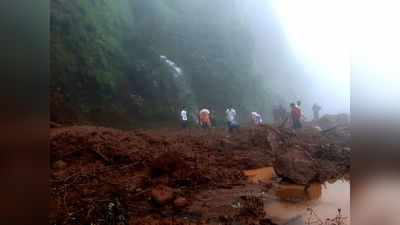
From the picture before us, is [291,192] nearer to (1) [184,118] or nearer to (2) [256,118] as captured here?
(2) [256,118]

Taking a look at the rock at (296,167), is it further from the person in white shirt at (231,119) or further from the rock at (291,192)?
the person in white shirt at (231,119)

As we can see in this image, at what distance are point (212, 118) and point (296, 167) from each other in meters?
0.63

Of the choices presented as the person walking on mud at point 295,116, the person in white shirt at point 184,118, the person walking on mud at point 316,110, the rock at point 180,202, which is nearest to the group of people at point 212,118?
the person in white shirt at point 184,118

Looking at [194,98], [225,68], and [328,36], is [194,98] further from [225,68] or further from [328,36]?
[328,36]

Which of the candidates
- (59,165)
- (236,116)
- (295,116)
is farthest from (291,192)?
(59,165)

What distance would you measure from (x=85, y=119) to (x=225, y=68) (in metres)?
0.97

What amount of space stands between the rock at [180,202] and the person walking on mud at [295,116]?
851 millimetres

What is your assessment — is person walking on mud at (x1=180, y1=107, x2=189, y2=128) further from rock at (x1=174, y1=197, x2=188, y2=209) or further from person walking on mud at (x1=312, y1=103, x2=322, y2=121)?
person walking on mud at (x1=312, y1=103, x2=322, y2=121)

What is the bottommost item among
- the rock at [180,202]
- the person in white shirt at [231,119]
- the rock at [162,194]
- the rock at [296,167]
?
the rock at [180,202]

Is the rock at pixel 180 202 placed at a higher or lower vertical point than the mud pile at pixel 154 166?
lower

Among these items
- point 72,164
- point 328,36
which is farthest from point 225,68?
point 72,164

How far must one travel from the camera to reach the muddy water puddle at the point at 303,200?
2.60 meters

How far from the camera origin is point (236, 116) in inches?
106

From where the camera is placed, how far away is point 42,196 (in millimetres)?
2611
